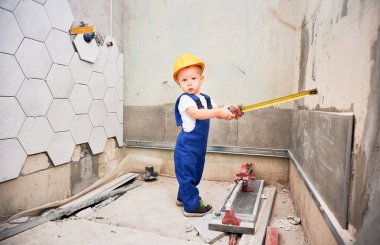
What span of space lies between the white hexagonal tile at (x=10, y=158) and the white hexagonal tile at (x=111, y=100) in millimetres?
998

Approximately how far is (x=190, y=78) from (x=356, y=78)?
1.11 metres

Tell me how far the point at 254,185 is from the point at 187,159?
84cm

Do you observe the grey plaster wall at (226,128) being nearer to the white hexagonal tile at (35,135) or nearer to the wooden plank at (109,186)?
the wooden plank at (109,186)

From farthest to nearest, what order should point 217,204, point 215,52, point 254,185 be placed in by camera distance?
point 215,52
point 254,185
point 217,204

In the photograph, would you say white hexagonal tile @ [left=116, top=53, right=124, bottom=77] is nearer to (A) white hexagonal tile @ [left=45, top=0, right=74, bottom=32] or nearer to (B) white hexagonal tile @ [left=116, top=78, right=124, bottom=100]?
(B) white hexagonal tile @ [left=116, top=78, right=124, bottom=100]

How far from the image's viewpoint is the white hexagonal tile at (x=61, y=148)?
1.93m

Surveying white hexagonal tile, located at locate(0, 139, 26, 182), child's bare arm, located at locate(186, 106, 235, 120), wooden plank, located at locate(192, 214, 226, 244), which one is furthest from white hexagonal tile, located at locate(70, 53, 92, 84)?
wooden plank, located at locate(192, 214, 226, 244)

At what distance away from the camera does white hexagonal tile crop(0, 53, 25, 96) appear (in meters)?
1.54

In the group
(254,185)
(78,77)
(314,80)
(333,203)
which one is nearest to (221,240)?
(333,203)

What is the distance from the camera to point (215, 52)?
8.62 ft

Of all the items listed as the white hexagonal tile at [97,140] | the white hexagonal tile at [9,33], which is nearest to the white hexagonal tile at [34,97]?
the white hexagonal tile at [9,33]

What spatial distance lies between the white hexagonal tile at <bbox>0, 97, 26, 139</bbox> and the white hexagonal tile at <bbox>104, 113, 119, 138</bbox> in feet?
3.09

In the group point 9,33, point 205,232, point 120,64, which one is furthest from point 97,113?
point 205,232

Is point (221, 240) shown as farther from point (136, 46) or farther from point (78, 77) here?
point (136, 46)
